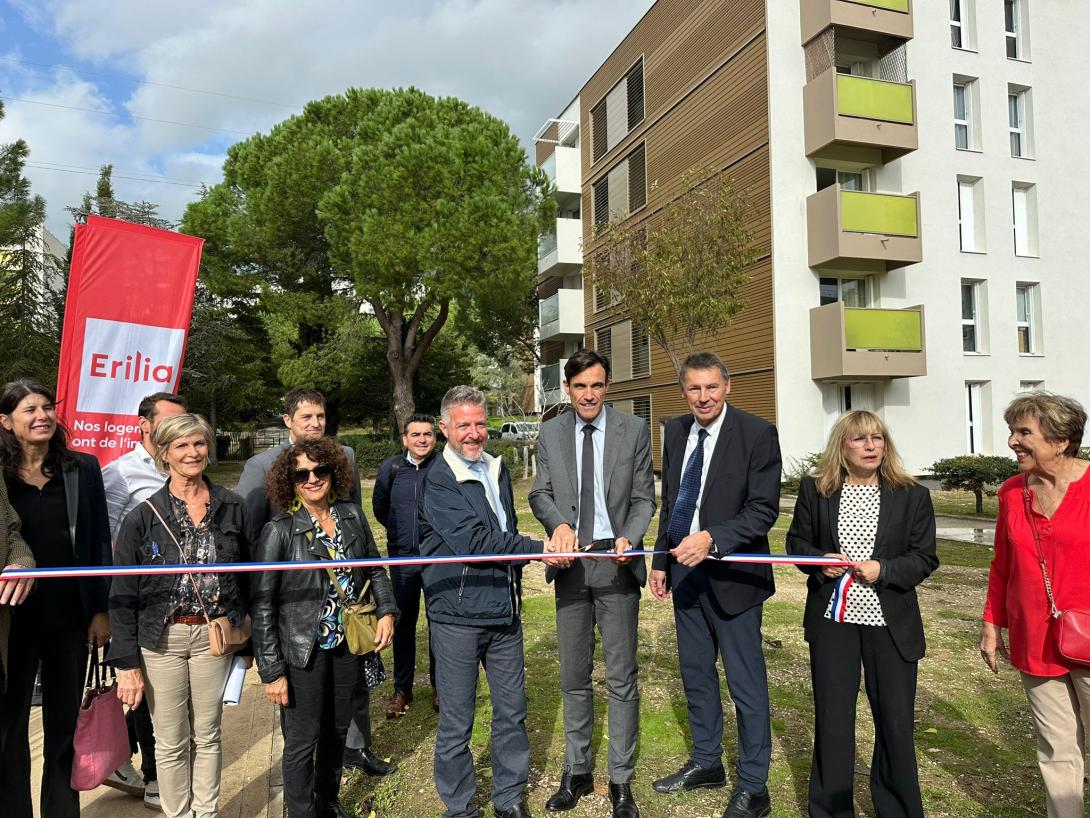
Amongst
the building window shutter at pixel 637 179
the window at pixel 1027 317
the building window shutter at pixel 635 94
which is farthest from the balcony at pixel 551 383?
the window at pixel 1027 317

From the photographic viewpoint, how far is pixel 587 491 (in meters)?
3.82

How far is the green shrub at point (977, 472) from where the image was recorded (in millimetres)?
12688

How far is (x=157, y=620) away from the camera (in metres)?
3.09

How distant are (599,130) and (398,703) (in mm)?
27068

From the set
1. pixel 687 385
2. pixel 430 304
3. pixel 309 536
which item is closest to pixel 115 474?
pixel 309 536

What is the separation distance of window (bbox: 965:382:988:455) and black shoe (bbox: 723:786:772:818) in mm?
19161

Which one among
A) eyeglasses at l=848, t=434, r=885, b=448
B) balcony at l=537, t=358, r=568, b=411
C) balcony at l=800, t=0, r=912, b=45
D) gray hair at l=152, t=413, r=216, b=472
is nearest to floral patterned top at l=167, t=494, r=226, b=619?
gray hair at l=152, t=413, r=216, b=472

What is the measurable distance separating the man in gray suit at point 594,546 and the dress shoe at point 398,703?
1.63 metres

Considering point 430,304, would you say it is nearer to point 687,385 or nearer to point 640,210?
point 640,210

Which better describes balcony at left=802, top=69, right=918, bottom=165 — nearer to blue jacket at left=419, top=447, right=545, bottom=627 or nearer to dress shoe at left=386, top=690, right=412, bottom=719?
dress shoe at left=386, top=690, right=412, bottom=719

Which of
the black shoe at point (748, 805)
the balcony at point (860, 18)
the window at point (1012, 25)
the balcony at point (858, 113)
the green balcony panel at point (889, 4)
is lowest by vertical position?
the black shoe at point (748, 805)

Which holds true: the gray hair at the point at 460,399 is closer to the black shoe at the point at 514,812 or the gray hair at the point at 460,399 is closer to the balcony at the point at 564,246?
the black shoe at the point at 514,812

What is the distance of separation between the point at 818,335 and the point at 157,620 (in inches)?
693

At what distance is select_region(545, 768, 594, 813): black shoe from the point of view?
11.7 ft
